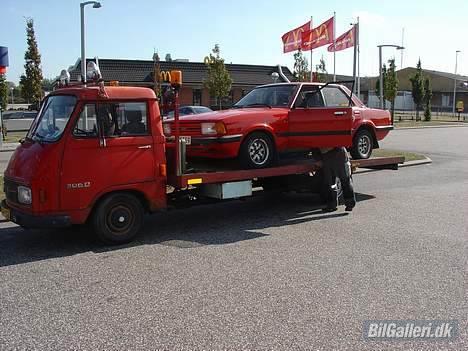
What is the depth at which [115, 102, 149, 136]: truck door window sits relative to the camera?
22.9 feet

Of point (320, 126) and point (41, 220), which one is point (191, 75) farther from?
point (41, 220)

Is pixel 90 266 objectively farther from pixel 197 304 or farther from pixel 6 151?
pixel 6 151

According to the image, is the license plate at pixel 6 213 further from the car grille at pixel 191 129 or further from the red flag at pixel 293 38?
the red flag at pixel 293 38

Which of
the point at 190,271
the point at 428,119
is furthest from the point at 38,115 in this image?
the point at 428,119

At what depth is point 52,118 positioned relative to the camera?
6883 mm

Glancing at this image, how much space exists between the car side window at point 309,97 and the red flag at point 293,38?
24.1 metres

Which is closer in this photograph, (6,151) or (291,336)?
(291,336)

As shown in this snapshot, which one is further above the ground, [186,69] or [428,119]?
[186,69]

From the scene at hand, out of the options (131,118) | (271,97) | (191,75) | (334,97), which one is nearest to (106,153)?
(131,118)

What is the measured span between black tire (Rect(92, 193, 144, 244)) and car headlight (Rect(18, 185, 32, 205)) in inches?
32.9

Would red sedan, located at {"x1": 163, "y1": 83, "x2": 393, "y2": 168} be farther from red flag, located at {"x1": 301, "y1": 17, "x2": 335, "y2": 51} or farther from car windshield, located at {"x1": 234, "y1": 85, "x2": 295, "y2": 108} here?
red flag, located at {"x1": 301, "y1": 17, "x2": 335, "y2": 51}

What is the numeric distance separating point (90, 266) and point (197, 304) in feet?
6.03

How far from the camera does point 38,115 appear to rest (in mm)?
7227

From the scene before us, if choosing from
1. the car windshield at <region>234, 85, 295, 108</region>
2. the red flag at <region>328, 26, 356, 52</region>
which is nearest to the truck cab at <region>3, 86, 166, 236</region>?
the car windshield at <region>234, 85, 295, 108</region>
